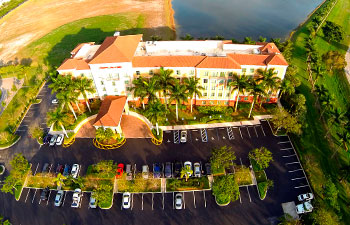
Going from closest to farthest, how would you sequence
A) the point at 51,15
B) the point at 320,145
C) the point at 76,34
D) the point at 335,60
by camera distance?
the point at 320,145 < the point at 335,60 < the point at 76,34 < the point at 51,15

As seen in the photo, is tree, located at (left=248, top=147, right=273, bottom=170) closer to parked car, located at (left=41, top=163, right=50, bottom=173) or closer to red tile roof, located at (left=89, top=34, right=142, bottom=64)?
red tile roof, located at (left=89, top=34, right=142, bottom=64)

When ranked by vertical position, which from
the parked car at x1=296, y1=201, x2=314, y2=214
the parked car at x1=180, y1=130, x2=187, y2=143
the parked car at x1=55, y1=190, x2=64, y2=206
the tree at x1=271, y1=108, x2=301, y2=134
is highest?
the tree at x1=271, y1=108, x2=301, y2=134

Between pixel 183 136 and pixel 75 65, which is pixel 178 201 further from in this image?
pixel 75 65

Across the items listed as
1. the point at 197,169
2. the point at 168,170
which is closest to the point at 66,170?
the point at 168,170

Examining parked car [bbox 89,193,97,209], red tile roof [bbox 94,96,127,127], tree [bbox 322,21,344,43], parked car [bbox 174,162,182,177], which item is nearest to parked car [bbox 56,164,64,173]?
parked car [bbox 89,193,97,209]

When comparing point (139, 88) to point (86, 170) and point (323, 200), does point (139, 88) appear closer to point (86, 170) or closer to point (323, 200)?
point (86, 170)

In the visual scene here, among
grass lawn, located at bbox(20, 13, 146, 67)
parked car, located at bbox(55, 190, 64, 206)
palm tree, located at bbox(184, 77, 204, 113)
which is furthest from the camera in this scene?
grass lawn, located at bbox(20, 13, 146, 67)

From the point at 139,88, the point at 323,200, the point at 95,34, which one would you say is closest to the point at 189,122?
the point at 139,88

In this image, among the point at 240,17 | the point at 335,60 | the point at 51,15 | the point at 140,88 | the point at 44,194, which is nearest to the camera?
the point at 44,194
